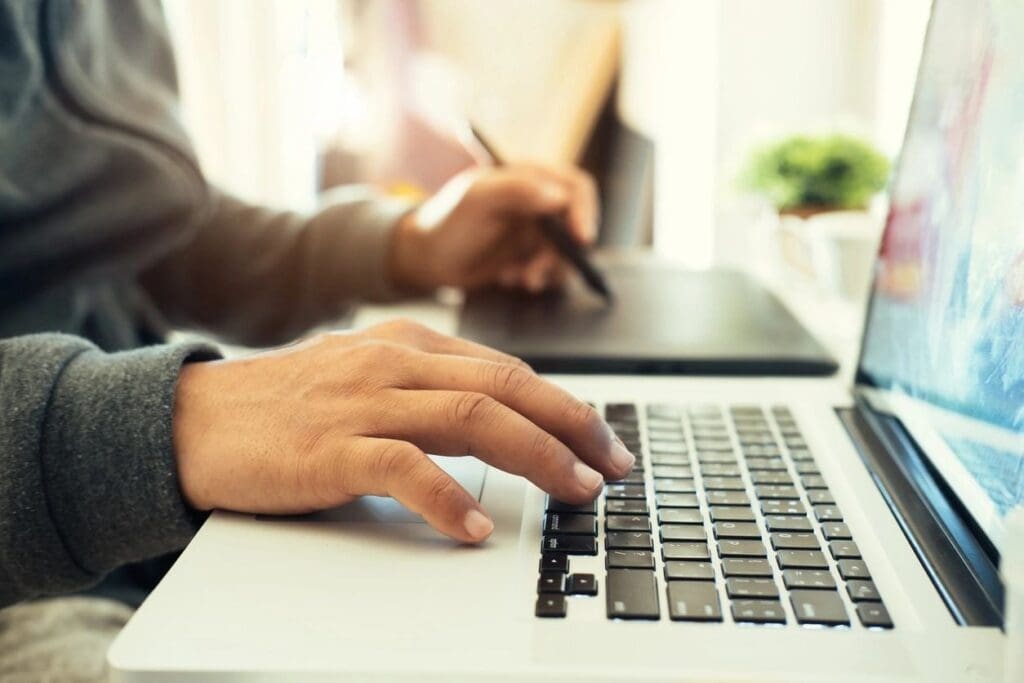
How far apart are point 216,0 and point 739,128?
846 mm

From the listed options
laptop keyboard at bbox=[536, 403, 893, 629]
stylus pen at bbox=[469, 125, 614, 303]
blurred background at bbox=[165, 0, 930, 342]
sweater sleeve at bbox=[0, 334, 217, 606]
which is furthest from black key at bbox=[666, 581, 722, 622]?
blurred background at bbox=[165, 0, 930, 342]

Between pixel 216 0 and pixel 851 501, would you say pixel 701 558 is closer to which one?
pixel 851 501

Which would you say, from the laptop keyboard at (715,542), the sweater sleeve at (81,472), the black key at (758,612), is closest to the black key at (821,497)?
the laptop keyboard at (715,542)

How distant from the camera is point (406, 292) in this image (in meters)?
0.84

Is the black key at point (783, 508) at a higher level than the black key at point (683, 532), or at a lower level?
lower

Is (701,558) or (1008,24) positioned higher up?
(1008,24)

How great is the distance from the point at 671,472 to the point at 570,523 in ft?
0.27

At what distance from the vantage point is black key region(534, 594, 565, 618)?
312mm

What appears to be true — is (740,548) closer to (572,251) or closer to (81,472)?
(81,472)

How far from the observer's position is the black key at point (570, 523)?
371 millimetres

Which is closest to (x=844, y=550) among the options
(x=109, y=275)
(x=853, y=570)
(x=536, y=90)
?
(x=853, y=570)

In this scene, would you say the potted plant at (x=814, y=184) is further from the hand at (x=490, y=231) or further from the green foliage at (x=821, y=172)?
the hand at (x=490, y=231)

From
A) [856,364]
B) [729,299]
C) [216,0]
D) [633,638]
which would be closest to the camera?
[633,638]

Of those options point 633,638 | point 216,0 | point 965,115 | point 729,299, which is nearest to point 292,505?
point 633,638
